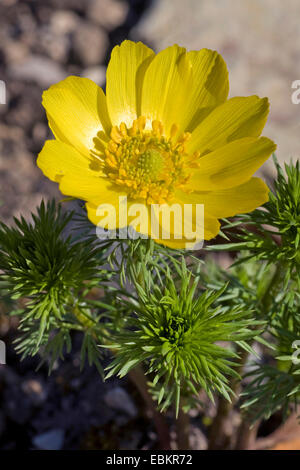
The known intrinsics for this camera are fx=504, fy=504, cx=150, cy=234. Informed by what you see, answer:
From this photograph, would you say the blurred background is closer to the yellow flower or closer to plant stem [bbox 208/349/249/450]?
plant stem [bbox 208/349/249/450]

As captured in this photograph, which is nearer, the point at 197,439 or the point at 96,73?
the point at 197,439

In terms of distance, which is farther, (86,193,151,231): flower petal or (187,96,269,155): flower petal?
(187,96,269,155): flower petal

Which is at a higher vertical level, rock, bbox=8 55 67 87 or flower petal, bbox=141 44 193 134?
rock, bbox=8 55 67 87


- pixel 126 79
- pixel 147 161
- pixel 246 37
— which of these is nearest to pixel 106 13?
pixel 246 37

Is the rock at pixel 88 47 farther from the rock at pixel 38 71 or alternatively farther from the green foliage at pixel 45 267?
the green foliage at pixel 45 267

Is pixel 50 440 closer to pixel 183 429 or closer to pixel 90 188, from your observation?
pixel 183 429

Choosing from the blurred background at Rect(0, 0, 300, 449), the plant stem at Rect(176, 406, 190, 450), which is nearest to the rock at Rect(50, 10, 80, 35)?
the blurred background at Rect(0, 0, 300, 449)
